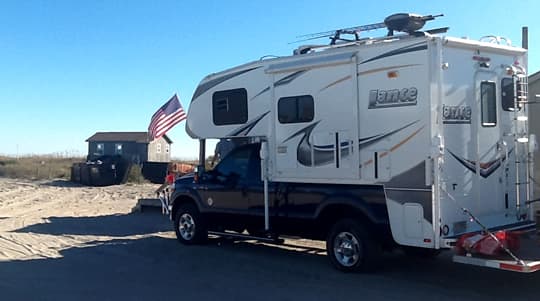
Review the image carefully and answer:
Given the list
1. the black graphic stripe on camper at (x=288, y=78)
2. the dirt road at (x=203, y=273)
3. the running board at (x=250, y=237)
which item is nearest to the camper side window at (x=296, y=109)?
the black graphic stripe on camper at (x=288, y=78)

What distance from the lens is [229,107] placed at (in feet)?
37.1

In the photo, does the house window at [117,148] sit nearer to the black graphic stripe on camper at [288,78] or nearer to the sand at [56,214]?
the sand at [56,214]

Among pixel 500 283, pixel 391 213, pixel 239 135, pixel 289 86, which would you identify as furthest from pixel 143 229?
pixel 500 283

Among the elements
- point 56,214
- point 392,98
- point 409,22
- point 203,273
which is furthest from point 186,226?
point 56,214

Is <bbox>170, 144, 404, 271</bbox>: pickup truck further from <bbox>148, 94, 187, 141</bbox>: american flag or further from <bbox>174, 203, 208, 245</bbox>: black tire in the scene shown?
<bbox>148, 94, 187, 141</bbox>: american flag

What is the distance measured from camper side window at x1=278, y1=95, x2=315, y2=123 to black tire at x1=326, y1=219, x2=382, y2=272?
5.56 ft

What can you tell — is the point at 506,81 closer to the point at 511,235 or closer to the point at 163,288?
the point at 511,235

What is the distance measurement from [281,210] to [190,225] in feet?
8.02

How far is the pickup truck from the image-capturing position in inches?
356

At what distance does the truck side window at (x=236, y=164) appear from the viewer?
36.8 ft

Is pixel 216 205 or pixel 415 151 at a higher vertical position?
pixel 415 151

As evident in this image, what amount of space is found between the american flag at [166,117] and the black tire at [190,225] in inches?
324

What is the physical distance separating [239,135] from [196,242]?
231 centimetres

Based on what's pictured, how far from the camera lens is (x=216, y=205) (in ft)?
38.1
